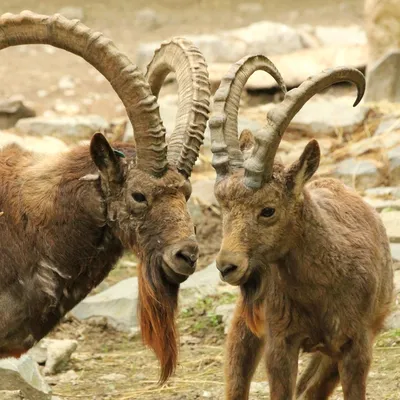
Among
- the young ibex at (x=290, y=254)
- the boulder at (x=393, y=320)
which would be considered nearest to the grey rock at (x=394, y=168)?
the boulder at (x=393, y=320)

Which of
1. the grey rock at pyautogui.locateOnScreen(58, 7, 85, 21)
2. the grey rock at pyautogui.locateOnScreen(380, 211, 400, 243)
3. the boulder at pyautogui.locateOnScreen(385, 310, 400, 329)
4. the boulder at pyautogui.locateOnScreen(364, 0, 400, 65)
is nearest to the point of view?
the boulder at pyautogui.locateOnScreen(385, 310, 400, 329)

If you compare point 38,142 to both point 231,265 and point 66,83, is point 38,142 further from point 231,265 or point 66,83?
point 231,265

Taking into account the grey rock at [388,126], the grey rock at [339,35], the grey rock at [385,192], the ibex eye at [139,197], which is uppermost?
the grey rock at [339,35]

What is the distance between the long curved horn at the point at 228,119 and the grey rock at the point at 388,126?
606cm

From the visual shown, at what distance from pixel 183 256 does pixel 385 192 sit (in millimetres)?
5499

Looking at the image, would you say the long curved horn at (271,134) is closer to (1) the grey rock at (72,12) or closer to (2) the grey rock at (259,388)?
(2) the grey rock at (259,388)

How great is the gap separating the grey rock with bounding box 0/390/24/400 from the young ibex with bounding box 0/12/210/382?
2.99 feet

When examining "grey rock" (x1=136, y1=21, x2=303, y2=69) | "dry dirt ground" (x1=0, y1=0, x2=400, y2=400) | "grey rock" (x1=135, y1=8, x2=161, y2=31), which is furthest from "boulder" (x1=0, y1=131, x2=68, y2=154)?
"grey rock" (x1=135, y1=8, x2=161, y2=31)

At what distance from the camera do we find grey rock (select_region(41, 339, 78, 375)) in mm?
9148

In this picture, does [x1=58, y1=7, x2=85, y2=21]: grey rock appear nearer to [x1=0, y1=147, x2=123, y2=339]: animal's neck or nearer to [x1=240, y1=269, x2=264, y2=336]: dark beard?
[x1=0, y1=147, x2=123, y2=339]: animal's neck

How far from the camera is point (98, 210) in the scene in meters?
6.65

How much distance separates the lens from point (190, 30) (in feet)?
78.4

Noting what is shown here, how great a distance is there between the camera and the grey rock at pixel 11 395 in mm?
Result: 7641

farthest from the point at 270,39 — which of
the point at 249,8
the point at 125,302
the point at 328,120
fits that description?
the point at 125,302
